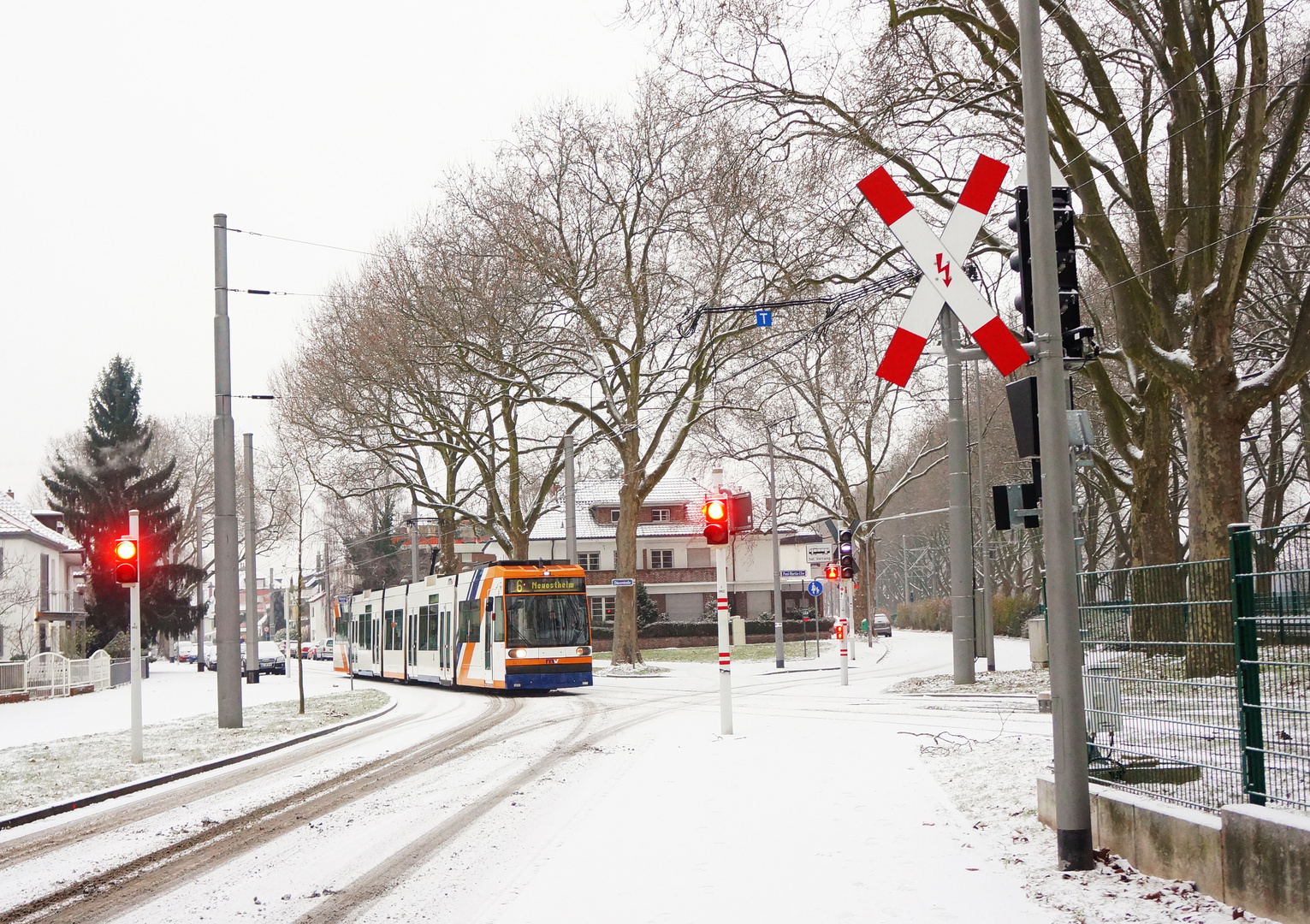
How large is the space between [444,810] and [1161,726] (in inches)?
242

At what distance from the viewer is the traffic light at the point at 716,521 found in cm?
1623

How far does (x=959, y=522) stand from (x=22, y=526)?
43.8 metres

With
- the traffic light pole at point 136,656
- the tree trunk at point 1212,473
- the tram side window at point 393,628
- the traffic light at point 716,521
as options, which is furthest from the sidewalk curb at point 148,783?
the tram side window at point 393,628

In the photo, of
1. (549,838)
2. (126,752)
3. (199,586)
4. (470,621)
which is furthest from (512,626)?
(199,586)

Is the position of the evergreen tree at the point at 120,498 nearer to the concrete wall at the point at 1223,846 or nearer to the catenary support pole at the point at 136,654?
the catenary support pole at the point at 136,654

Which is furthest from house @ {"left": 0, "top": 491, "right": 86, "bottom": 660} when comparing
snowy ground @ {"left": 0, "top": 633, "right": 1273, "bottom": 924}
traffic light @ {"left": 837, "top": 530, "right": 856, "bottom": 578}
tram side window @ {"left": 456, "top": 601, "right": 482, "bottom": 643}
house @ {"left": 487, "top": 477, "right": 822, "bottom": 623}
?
snowy ground @ {"left": 0, "top": 633, "right": 1273, "bottom": 924}

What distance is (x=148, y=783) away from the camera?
1415 centimetres

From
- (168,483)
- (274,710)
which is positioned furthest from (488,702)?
(168,483)

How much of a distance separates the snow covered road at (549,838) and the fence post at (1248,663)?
48.2 inches

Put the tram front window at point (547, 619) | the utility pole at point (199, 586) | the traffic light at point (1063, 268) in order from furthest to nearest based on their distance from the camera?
the utility pole at point (199, 586) < the tram front window at point (547, 619) < the traffic light at point (1063, 268)

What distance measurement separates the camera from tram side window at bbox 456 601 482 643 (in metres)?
29.6

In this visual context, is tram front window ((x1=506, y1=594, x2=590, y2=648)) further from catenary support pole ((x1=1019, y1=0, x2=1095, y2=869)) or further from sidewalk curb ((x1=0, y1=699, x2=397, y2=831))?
catenary support pole ((x1=1019, y1=0, x2=1095, y2=869))

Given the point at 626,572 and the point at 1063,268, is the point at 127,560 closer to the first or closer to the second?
the point at 1063,268

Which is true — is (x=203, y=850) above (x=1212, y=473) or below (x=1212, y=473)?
below
